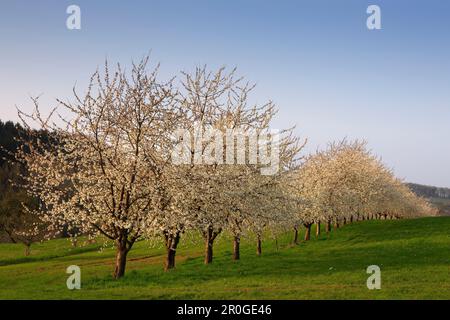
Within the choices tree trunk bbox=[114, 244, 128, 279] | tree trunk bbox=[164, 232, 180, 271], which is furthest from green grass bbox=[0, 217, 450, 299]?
tree trunk bbox=[164, 232, 180, 271]

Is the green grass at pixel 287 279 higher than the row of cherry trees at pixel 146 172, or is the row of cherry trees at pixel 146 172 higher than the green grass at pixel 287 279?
the row of cherry trees at pixel 146 172

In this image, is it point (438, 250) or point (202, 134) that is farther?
point (438, 250)

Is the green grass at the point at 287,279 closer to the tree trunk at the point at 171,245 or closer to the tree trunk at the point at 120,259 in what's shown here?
the tree trunk at the point at 120,259

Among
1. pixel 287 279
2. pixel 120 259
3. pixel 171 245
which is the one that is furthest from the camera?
pixel 171 245

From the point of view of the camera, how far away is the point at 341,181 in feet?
218

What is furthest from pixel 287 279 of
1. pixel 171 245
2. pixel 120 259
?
pixel 120 259

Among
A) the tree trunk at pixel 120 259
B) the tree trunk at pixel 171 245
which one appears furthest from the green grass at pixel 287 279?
the tree trunk at pixel 171 245

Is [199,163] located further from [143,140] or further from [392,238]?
[392,238]

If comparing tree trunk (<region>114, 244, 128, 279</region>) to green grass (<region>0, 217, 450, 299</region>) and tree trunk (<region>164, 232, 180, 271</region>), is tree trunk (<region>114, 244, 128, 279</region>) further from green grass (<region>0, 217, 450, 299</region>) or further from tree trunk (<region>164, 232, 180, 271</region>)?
tree trunk (<region>164, 232, 180, 271</region>)

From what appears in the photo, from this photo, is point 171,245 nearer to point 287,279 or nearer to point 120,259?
point 120,259

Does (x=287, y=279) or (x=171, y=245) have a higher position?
(x=171, y=245)

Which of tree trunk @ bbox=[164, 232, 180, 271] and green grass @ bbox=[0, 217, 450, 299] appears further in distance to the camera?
tree trunk @ bbox=[164, 232, 180, 271]
